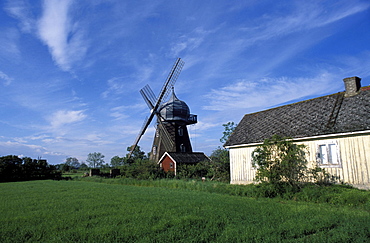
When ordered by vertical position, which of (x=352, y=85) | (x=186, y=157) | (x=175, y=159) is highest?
(x=352, y=85)

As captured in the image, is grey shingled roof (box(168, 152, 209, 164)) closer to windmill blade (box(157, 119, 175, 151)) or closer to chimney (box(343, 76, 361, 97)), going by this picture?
windmill blade (box(157, 119, 175, 151))

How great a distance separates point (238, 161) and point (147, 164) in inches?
600

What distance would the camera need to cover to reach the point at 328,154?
535 inches

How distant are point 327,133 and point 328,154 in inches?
41.8

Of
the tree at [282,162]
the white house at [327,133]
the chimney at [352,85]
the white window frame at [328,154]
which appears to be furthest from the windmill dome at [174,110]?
the white window frame at [328,154]

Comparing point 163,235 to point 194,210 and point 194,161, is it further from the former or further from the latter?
point 194,161

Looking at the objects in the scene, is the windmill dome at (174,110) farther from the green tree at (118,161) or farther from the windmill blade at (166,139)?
the green tree at (118,161)

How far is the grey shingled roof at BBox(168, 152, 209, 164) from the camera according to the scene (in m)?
33.3

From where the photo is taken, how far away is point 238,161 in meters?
18.5

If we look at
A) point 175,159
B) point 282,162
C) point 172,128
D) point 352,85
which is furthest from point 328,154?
point 172,128

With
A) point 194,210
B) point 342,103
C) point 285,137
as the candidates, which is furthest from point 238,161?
point 194,210

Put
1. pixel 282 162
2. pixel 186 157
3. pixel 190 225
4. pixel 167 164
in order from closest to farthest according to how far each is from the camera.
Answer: pixel 190 225, pixel 282 162, pixel 167 164, pixel 186 157

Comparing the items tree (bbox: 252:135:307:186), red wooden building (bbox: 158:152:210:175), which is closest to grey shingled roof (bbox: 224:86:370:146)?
tree (bbox: 252:135:307:186)

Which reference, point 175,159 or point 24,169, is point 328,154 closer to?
point 175,159
